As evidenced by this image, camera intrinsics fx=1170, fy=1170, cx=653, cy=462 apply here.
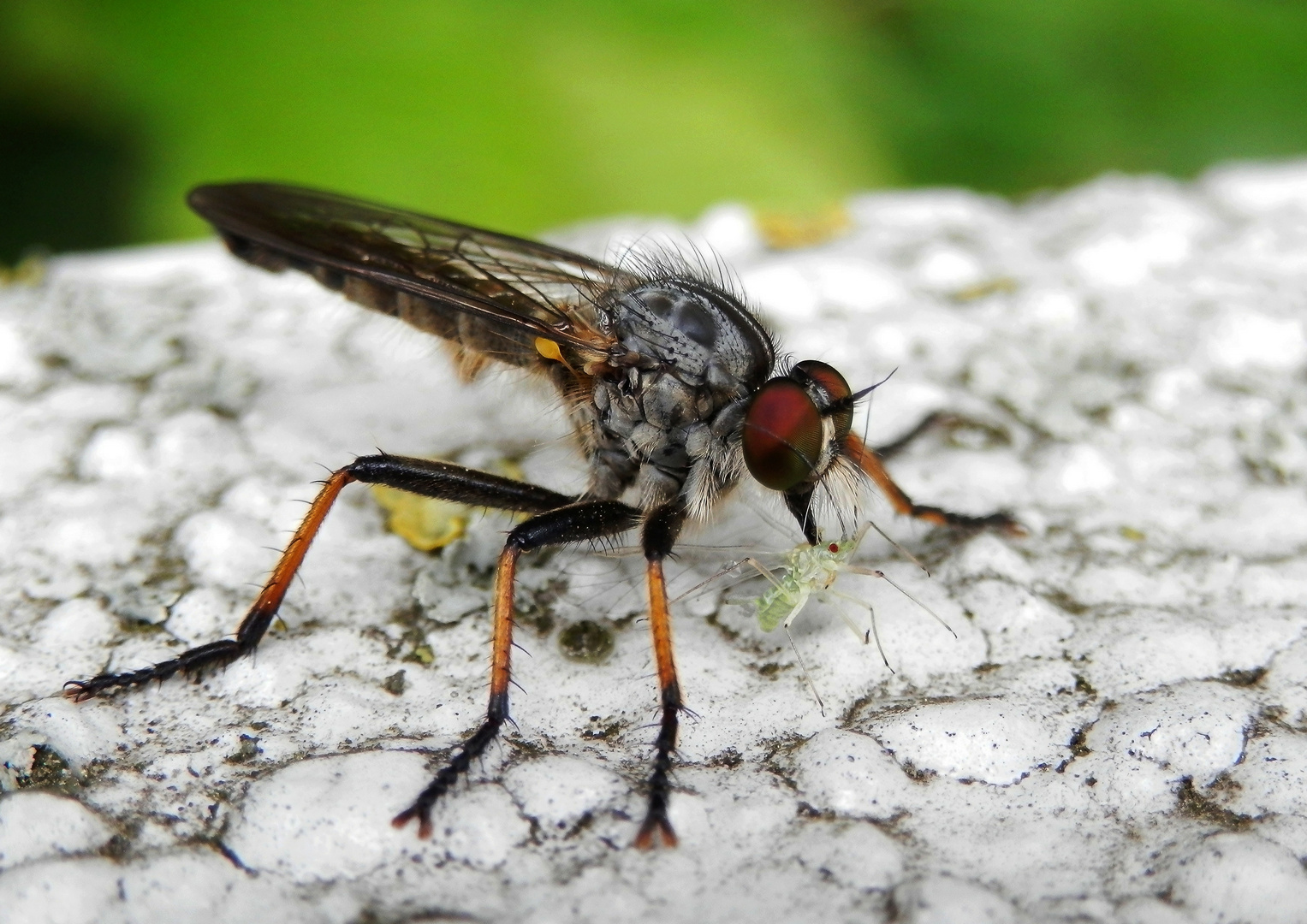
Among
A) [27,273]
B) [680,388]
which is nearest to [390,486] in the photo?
[680,388]

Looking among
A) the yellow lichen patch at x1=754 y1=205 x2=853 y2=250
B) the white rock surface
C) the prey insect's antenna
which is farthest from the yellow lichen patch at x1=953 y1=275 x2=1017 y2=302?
the prey insect's antenna

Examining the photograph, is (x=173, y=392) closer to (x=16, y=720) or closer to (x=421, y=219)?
(x=421, y=219)

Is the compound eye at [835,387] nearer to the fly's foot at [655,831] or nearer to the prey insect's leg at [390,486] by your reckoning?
the prey insect's leg at [390,486]

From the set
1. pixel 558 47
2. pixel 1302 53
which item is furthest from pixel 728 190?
pixel 1302 53

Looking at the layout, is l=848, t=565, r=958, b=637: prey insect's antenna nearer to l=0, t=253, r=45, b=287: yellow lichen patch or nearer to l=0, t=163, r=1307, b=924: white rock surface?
l=0, t=163, r=1307, b=924: white rock surface

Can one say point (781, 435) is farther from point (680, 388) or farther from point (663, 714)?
point (663, 714)

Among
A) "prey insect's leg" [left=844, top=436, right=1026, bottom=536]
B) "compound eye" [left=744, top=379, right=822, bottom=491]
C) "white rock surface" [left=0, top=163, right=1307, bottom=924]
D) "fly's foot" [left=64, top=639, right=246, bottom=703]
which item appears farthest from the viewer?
"prey insect's leg" [left=844, top=436, right=1026, bottom=536]
